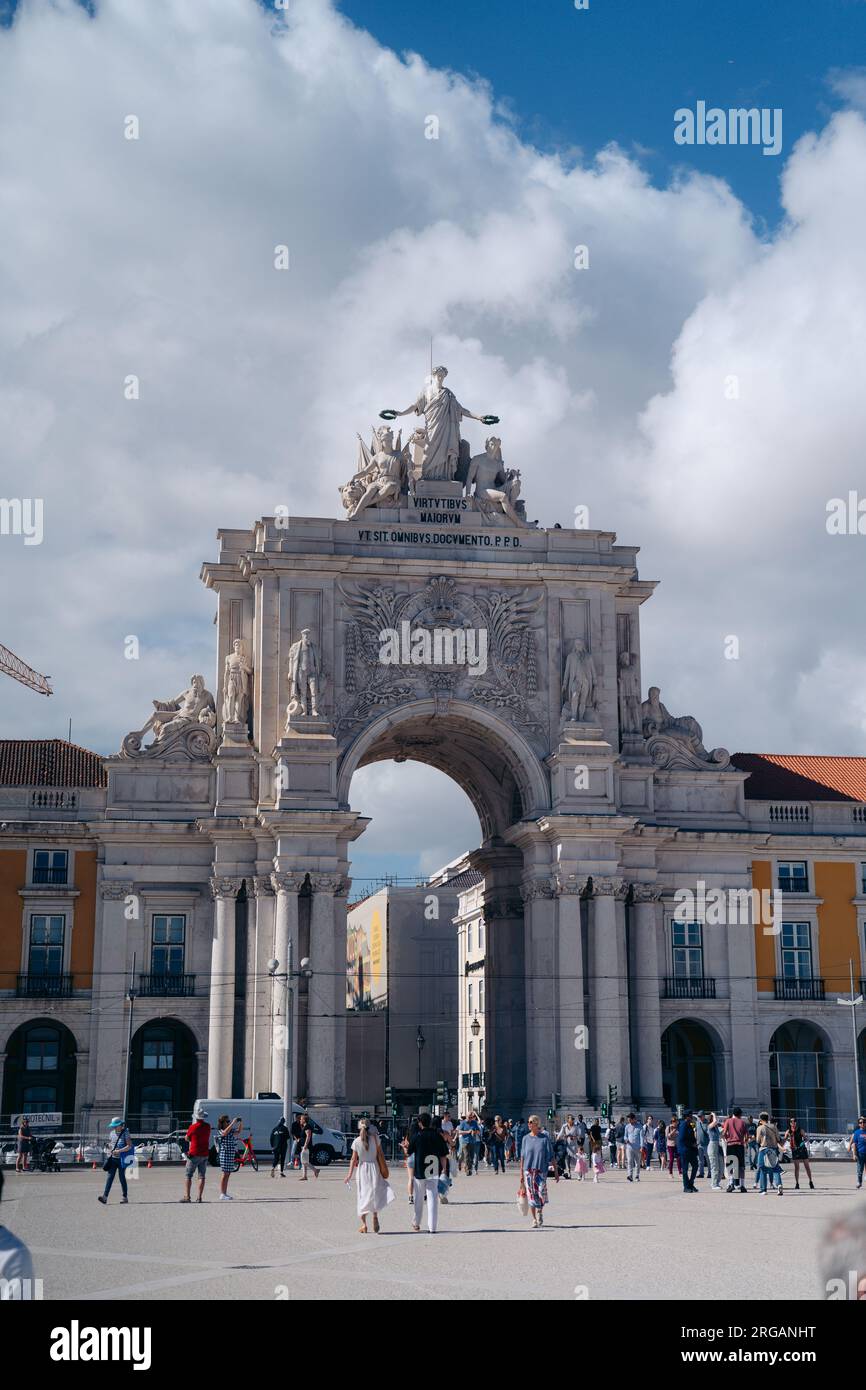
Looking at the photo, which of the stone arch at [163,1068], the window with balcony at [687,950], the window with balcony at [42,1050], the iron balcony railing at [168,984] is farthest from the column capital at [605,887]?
the window with balcony at [42,1050]

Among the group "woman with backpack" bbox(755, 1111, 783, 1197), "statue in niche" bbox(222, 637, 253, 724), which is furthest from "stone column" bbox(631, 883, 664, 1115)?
"woman with backpack" bbox(755, 1111, 783, 1197)

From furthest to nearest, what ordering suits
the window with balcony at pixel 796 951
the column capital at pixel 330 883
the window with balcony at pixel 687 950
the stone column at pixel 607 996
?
the window with balcony at pixel 796 951 < the window with balcony at pixel 687 950 < the stone column at pixel 607 996 < the column capital at pixel 330 883

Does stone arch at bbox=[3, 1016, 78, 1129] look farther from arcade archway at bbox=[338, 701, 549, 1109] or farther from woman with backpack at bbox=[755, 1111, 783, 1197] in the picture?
woman with backpack at bbox=[755, 1111, 783, 1197]

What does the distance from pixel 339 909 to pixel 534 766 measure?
8.67 meters

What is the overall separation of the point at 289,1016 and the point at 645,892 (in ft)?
50.2

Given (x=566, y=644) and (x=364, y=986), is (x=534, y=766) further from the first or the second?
(x=364, y=986)

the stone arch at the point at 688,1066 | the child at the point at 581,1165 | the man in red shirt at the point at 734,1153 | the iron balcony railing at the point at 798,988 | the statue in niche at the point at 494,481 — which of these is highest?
the statue in niche at the point at 494,481

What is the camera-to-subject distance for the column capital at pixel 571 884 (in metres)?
56.6

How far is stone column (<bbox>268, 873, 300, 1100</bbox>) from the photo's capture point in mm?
53344

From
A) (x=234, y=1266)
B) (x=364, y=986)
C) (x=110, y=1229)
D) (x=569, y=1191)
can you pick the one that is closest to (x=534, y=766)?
(x=569, y=1191)

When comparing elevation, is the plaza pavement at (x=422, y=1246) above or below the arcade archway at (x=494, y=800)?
below

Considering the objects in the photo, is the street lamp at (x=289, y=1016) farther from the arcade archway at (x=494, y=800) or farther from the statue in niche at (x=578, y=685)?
the statue in niche at (x=578, y=685)

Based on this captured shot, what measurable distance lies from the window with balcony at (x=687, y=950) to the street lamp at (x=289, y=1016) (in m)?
14.5

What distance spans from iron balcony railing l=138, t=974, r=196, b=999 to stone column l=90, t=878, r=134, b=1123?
0.73 meters
